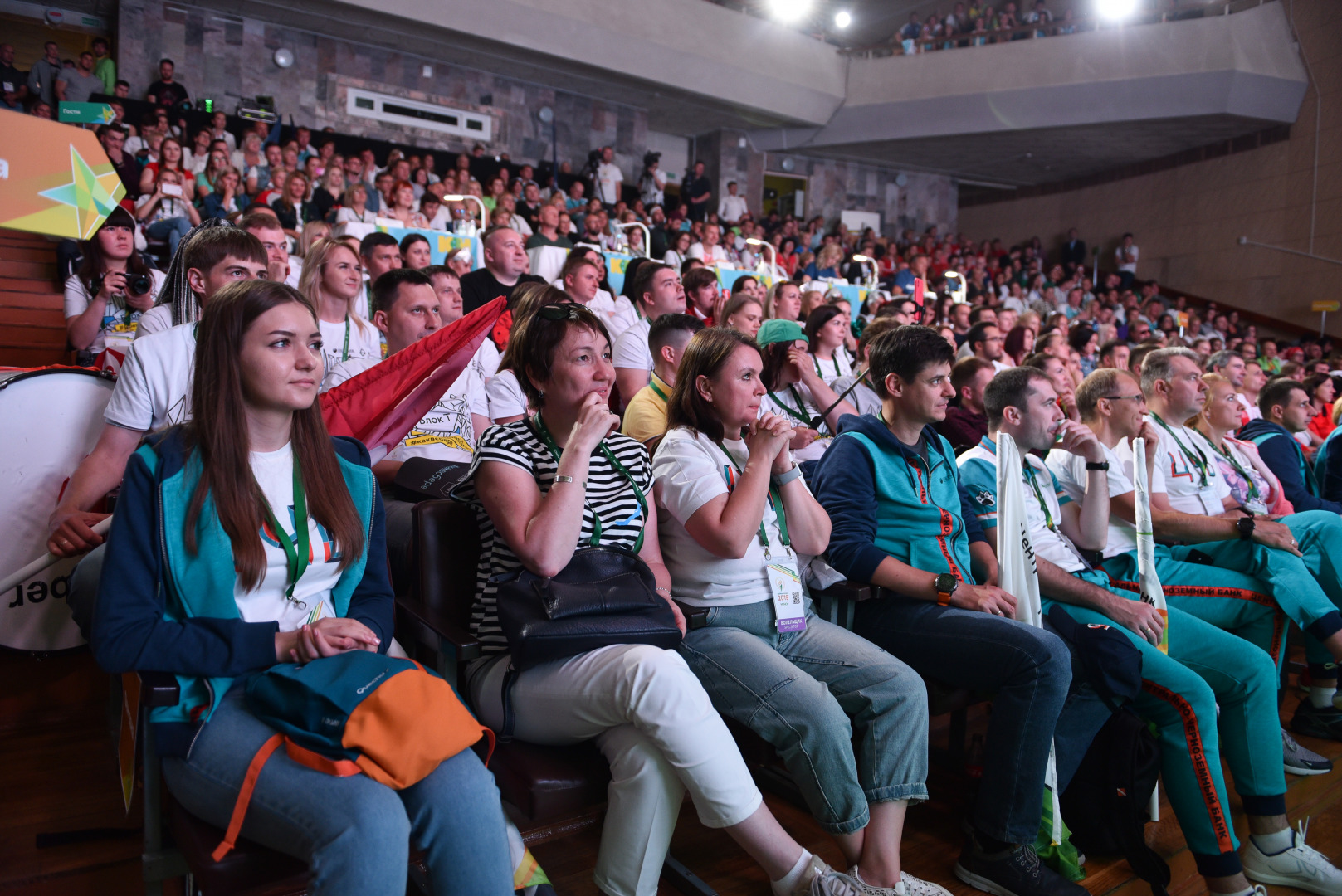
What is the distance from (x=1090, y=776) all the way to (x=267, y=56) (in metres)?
12.1

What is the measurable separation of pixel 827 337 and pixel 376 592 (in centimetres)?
295

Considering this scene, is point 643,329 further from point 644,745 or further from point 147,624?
point 147,624

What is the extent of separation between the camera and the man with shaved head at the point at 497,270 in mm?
4426

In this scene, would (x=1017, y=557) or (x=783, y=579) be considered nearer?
(x=783, y=579)

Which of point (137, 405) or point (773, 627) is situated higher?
point (137, 405)

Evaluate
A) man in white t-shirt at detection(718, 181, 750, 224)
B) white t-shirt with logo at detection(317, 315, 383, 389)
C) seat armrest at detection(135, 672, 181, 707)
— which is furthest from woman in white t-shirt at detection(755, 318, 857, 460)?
man in white t-shirt at detection(718, 181, 750, 224)

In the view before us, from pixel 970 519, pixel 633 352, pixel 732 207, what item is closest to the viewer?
pixel 970 519

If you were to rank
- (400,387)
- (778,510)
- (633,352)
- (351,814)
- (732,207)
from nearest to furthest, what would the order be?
(351,814), (778,510), (400,387), (633,352), (732,207)

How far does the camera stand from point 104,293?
12.0 ft

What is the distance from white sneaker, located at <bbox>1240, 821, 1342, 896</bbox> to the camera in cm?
192

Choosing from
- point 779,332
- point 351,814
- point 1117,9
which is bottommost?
point 351,814

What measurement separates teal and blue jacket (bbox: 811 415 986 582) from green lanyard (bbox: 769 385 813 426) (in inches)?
41.8

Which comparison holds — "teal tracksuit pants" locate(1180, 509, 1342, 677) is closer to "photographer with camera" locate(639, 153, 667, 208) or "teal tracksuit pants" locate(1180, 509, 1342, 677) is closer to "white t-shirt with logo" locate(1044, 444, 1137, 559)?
"white t-shirt with logo" locate(1044, 444, 1137, 559)

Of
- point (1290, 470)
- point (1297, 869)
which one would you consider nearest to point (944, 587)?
point (1297, 869)
